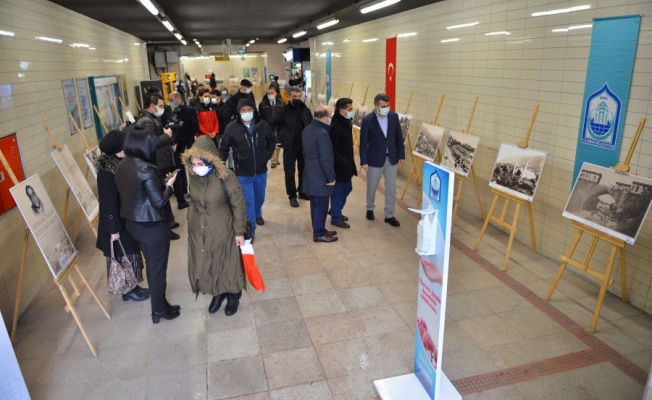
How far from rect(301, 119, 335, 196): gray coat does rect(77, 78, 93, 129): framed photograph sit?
4.17 m

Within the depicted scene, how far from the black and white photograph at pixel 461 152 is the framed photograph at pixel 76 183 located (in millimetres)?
4406

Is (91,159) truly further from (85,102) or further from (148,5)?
(148,5)

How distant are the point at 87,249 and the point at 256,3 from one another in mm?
5922

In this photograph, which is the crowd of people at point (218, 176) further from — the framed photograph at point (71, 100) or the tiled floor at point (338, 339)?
the framed photograph at point (71, 100)

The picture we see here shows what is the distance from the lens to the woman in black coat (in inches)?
152

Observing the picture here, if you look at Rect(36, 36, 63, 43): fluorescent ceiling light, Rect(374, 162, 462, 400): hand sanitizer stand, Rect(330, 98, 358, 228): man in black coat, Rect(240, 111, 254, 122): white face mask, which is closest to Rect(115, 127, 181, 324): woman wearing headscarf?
Rect(240, 111, 254, 122): white face mask

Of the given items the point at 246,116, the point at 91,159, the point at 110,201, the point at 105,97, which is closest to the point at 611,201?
the point at 246,116

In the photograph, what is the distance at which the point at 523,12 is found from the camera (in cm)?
541

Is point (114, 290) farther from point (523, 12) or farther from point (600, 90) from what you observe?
point (523, 12)

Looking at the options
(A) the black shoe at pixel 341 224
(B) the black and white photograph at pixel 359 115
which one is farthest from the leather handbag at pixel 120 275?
(B) the black and white photograph at pixel 359 115

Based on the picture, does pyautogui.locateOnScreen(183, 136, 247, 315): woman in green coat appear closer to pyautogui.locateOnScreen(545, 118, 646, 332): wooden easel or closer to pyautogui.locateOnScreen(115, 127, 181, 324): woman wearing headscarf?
pyautogui.locateOnScreen(115, 127, 181, 324): woman wearing headscarf

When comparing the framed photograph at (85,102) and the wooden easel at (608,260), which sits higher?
the framed photograph at (85,102)

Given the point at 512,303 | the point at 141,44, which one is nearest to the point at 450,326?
the point at 512,303

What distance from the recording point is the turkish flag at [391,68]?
9.44 m
